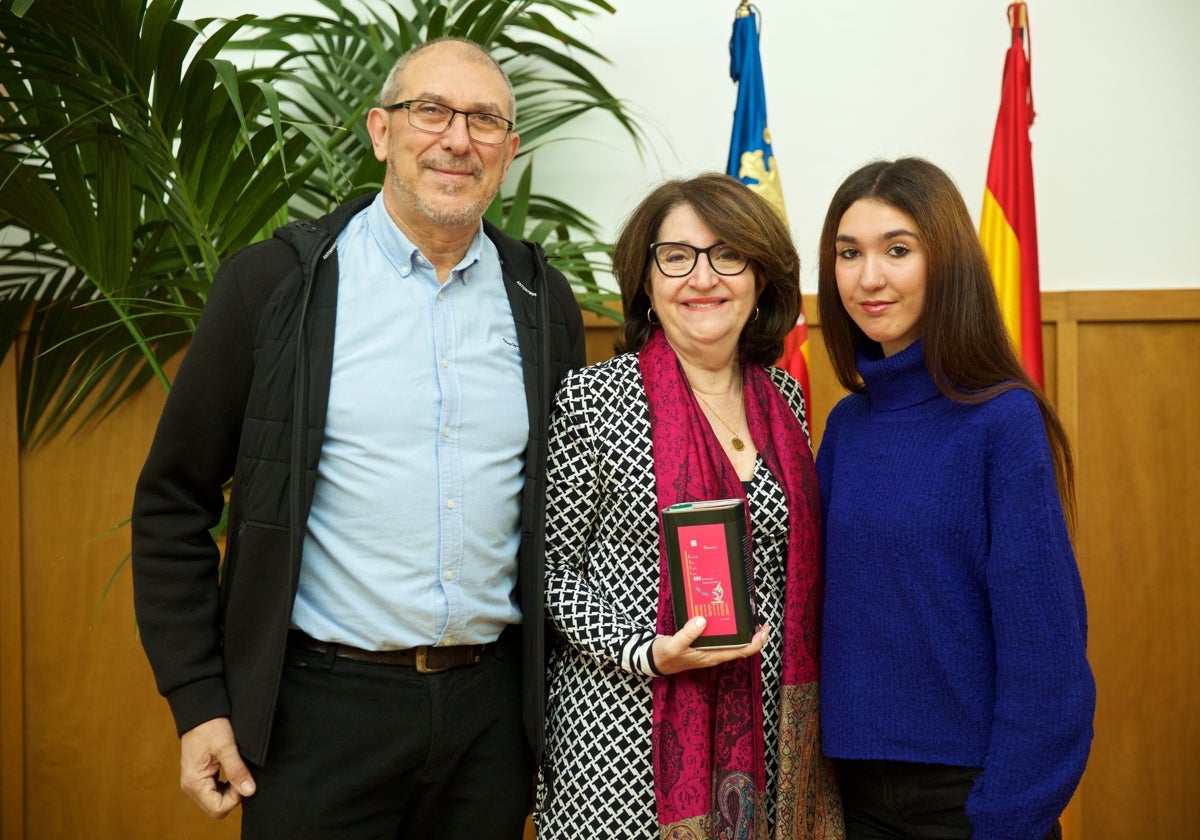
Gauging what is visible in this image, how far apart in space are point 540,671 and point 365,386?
20.5 inches

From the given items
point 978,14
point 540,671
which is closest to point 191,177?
point 540,671

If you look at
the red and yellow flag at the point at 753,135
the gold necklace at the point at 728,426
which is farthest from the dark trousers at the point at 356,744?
the red and yellow flag at the point at 753,135

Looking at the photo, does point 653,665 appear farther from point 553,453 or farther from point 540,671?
point 553,453

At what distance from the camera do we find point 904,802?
1.37 meters

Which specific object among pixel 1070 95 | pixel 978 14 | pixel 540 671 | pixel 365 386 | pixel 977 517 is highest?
pixel 978 14

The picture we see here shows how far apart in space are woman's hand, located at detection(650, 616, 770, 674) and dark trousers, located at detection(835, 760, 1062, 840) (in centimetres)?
25

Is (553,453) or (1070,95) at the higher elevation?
(1070,95)

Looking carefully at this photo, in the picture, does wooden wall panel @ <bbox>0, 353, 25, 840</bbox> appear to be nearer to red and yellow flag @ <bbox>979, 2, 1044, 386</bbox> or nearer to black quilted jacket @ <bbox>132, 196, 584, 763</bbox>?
black quilted jacket @ <bbox>132, 196, 584, 763</bbox>

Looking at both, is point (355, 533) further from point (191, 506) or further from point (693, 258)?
point (693, 258)

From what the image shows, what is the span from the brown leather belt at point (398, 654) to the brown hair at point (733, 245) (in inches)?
23.8

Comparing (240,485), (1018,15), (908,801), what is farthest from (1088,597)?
(240,485)

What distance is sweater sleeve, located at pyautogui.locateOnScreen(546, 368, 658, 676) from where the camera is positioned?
1.52 meters

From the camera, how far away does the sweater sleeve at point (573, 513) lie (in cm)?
152

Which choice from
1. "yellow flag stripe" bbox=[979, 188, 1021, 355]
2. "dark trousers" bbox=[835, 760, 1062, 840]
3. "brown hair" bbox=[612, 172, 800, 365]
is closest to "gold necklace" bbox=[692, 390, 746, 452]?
"brown hair" bbox=[612, 172, 800, 365]
